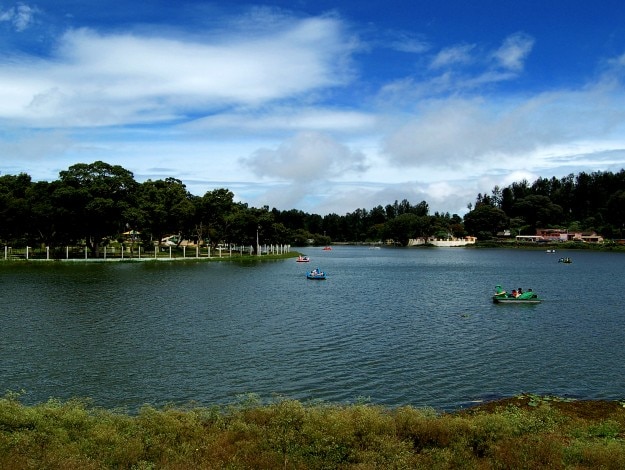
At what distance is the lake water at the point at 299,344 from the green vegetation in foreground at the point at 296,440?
522 centimetres

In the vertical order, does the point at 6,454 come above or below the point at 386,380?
above

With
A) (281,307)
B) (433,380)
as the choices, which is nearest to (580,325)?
(433,380)

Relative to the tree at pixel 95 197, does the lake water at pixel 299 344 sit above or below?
below

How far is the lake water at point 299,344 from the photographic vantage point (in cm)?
2358

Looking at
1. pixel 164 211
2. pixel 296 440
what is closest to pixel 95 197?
pixel 164 211

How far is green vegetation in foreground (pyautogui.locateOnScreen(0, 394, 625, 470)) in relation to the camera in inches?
514

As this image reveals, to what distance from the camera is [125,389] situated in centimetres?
2311

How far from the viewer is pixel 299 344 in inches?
1273

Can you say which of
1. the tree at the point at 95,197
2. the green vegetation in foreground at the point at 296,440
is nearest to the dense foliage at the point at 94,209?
the tree at the point at 95,197

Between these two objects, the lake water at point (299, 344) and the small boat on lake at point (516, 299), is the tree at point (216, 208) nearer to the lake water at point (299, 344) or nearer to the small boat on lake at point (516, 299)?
the lake water at point (299, 344)

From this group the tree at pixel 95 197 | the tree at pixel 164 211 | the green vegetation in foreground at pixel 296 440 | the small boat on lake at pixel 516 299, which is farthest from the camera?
the tree at pixel 164 211

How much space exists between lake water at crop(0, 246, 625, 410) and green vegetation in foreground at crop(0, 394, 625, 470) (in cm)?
522

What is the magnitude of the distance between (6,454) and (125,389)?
10.4 m

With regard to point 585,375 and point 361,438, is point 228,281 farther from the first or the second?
point 361,438
